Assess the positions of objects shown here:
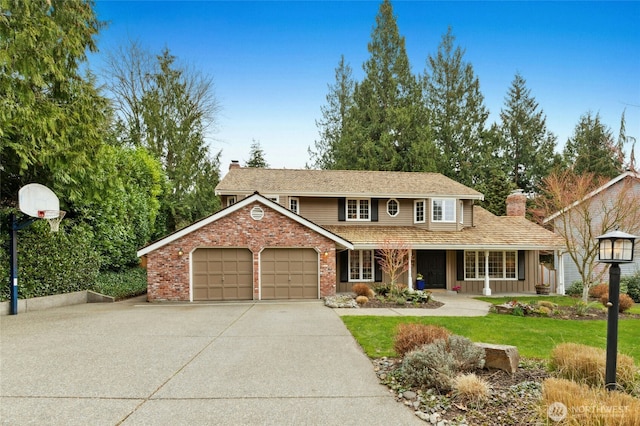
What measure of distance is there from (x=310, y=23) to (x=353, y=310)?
40.7 ft

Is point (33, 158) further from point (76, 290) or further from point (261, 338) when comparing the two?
point (261, 338)

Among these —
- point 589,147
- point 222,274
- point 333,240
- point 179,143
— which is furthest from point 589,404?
point 589,147

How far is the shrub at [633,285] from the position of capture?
16.6 metres

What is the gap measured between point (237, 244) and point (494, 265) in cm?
1315

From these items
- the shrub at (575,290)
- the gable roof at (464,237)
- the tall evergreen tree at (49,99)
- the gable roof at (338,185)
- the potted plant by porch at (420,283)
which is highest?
the tall evergreen tree at (49,99)

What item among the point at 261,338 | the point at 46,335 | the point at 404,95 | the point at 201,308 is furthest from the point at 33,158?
the point at 404,95

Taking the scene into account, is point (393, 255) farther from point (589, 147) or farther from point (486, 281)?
point (589, 147)

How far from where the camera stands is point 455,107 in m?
31.8

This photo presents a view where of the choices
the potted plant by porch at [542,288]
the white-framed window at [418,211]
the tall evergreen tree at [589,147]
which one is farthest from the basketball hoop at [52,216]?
the tall evergreen tree at [589,147]

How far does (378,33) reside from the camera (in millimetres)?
31656

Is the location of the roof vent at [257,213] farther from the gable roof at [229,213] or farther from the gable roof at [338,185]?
the gable roof at [338,185]

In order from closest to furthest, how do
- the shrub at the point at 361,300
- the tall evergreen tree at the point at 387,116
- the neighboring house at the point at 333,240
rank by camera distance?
the shrub at the point at 361,300
the neighboring house at the point at 333,240
the tall evergreen tree at the point at 387,116

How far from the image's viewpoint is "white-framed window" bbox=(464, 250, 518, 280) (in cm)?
1805

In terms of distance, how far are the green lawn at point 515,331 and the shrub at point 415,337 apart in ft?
1.94
